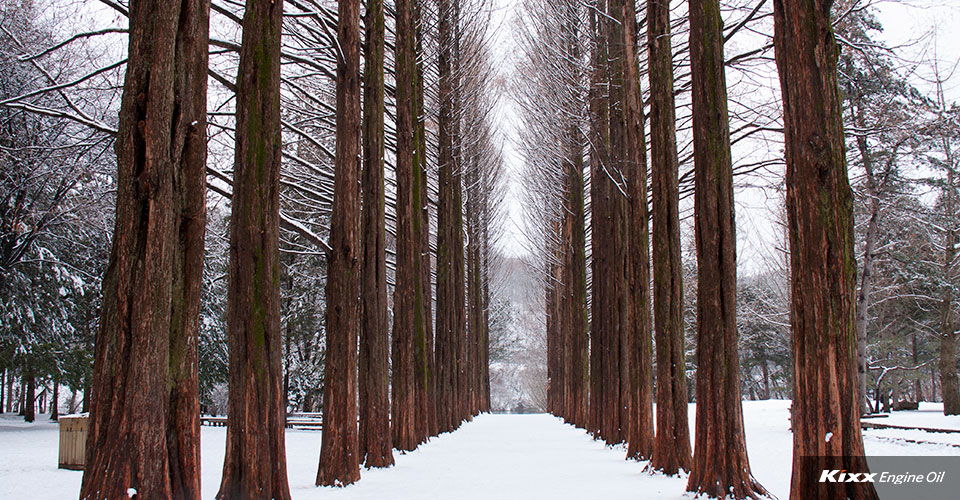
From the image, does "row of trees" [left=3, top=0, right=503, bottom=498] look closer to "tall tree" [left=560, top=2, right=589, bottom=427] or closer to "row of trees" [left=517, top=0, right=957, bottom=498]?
"row of trees" [left=517, top=0, right=957, bottom=498]

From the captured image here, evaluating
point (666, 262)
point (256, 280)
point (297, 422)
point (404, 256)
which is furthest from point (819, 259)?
point (297, 422)

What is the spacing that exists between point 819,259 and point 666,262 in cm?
416

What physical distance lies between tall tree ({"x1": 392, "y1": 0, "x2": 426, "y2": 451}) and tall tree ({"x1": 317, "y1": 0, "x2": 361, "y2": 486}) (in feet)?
11.4

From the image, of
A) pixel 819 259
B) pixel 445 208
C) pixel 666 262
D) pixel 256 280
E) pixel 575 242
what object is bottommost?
pixel 819 259

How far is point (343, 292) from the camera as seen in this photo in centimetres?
819

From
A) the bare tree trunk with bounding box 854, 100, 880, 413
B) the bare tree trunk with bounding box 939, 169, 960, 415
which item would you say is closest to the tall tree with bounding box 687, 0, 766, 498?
the bare tree trunk with bounding box 854, 100, 880, 413

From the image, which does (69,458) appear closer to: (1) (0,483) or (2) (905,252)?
(1) (0,483)

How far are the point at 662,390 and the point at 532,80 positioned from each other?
1309cm

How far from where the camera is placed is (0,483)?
27.6ft

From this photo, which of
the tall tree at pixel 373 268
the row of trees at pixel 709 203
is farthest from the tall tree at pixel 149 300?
the tall tree at pixel 373 268

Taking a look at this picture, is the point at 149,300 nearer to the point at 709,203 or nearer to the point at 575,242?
the point at 709,203

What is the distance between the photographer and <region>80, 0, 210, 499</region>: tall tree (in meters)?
4.06

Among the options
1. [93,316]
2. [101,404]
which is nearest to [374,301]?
[101,404]

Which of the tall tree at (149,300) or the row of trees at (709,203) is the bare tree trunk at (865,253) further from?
the tall tree at (149,300)
